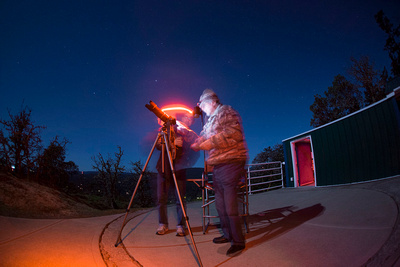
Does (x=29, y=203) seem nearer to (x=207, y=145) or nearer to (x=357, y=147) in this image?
(x=207, y=145)

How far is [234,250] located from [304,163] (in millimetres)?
9583

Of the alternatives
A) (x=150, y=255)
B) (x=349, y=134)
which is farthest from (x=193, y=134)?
(x=349, y=134)

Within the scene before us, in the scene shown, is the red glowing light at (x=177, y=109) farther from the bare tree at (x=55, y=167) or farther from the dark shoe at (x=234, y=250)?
the bare tree at (x=55, y=167)

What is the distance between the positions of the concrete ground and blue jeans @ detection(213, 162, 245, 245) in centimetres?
19

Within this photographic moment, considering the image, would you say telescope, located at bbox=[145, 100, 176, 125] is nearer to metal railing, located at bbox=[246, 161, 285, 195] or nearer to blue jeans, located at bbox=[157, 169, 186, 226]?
blue jeans, located at bbox=[157, 169, 186, 226]

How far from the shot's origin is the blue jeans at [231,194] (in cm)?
192

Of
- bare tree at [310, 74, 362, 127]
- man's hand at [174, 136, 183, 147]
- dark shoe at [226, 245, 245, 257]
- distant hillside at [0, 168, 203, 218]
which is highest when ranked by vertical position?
bare tree at [310, 74, 362, 127]

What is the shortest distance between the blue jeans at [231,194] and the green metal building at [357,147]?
6.69 meters

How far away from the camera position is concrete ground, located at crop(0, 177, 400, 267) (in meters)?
1.63

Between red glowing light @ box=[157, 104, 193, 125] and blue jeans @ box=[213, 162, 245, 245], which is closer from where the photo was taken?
blue jeans @ box=[213, 162, 245, 245]

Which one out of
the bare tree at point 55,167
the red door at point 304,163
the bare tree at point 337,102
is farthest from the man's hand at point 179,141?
the bare tree at point 337,102

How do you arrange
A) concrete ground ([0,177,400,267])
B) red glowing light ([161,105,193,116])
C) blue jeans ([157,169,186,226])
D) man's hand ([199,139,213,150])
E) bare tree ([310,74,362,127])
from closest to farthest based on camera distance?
concrete ground ([0,177,400,267]) < man's hand ([199,139,213,150]) < blue jeans ([157,169,186,226]) < red glowing light ([161,105,193,116]) < bare tree ([310,74,362,127])

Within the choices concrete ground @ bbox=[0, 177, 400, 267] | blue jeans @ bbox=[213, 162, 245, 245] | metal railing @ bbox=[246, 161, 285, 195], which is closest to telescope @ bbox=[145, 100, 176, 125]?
blue jeans @ bbox=[213, 162, 245, 245]

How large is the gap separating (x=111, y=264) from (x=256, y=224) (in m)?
2.10
